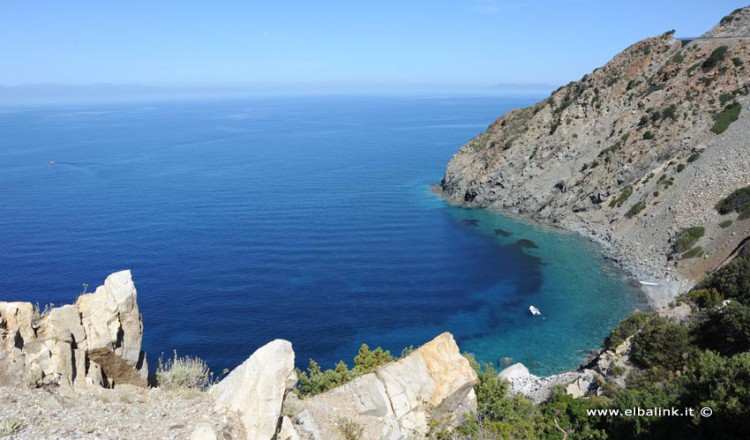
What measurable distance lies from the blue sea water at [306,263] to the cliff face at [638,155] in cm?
593

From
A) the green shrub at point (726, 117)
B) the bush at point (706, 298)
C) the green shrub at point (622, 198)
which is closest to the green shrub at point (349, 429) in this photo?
the bush at point (706, 298)

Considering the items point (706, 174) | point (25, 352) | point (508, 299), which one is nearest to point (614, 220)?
point (706, 174)

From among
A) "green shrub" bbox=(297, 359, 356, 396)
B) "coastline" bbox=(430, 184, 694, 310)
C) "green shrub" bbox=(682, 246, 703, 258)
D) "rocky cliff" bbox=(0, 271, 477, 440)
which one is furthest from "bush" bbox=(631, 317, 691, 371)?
"green shrub" bbox=(682, 246, 703, 258)

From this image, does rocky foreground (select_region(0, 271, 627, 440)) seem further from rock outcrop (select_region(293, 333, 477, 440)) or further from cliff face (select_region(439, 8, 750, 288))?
cliff face (select_region(439, 8, 750, 288))

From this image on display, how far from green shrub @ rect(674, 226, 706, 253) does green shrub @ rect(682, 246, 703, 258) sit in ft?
2.54

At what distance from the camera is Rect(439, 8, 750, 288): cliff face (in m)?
63.8

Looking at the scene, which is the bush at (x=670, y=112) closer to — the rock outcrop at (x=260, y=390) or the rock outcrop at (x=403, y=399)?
the rock outcrop at (x=403, y=399)

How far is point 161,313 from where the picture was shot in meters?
50.5

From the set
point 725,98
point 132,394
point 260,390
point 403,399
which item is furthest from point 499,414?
point 725,98

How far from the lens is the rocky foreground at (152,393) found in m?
13.0

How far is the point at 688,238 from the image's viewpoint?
59750mm

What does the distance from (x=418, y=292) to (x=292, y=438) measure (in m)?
41.9

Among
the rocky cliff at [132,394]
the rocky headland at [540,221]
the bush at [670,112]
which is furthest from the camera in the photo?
the bush at [670,112]

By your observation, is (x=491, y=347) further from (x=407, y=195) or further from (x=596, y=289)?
(x=407, y=195)
